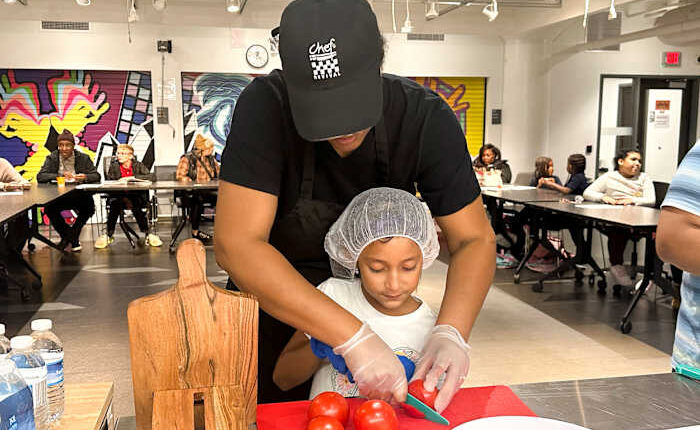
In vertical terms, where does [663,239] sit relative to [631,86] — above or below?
below

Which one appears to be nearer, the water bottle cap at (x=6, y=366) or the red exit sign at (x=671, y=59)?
the water bottle cap at (x=6, y=366)

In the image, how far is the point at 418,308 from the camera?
159cm

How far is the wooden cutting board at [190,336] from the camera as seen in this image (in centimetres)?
91

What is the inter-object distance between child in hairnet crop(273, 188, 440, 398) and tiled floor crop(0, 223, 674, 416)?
1.96 meters

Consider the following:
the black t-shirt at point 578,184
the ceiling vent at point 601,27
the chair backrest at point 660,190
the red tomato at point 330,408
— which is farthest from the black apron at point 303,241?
the ceiling vent at point 601,27

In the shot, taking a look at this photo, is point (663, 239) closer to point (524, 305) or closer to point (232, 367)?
point (232, 367)

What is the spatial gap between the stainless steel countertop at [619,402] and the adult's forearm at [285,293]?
1.09 feet

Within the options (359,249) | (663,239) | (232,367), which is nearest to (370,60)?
(359,249)

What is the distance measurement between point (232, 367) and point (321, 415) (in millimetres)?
180

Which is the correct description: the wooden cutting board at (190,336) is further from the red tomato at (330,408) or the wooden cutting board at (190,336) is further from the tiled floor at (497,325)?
the tiled floor at (497,325)

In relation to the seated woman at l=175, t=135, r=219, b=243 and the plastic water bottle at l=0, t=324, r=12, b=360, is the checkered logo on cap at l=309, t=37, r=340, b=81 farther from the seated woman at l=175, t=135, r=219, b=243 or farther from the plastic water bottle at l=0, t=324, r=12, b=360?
the seated woman at l=175, t=135, r=219, b=243

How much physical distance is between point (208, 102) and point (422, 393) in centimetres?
946

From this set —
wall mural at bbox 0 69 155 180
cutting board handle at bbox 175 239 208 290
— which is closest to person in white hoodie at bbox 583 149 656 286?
cutting board handle at bbox 175 239 208 290

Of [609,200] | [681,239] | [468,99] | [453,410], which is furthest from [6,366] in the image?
[468,99]
